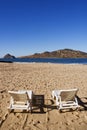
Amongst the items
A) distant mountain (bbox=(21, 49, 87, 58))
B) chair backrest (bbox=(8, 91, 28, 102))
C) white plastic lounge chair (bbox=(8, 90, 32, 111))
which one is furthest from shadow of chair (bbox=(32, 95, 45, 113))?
distant mountain (bbox=(21, 49, 87, 58))

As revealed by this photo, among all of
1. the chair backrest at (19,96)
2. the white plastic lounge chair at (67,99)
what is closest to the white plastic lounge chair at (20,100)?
the chair backrest at (19,96)

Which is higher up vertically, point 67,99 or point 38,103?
point 67,99

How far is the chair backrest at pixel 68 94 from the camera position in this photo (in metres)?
6.68

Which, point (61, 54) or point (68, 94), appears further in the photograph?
point (61, 54)

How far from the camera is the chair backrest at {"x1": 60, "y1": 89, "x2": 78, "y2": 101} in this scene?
21.9 ft

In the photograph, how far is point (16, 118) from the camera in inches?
245

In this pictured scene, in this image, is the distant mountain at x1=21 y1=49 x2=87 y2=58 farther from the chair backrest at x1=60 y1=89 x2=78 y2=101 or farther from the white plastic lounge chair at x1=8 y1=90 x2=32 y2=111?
the white plastic lounge chair at x1=8 y1=90 x2=32 y2=111

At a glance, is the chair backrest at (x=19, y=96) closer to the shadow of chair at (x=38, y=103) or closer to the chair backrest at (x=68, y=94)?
the shadow of chair at (x=38, y=103)

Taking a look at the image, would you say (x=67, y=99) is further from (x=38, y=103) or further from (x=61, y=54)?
(x=61, y=54)

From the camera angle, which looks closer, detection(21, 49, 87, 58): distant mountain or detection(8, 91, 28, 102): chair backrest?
detection(8, 91, 28, 102): chair backrest

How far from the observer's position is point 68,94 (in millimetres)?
6785

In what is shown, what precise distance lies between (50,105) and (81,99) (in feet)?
5.41

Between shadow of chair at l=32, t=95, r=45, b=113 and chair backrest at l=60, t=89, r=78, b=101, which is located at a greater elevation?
chair backrest at l=60, t=89, r=78, b=101

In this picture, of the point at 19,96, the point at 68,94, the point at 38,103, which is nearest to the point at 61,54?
the point at 38,103
